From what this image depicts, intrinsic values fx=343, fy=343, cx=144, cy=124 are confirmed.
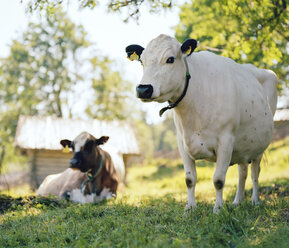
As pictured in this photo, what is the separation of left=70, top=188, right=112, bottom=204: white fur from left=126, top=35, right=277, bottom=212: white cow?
335 centimetres

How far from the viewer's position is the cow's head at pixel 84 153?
24.5 feet

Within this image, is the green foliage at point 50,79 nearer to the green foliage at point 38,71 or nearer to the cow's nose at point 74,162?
the green foliage at point 38,71

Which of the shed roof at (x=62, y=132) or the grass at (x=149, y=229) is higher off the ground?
the grass at (x=149, y=229)

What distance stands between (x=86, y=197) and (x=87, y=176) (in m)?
0.65

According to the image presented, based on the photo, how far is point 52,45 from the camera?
3056cm

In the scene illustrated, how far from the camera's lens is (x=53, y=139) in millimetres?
15664

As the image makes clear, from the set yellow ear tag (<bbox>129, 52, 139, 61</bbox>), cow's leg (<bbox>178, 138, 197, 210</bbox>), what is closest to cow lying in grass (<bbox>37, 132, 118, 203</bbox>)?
cow's leg (<bbox>178, 138, 197, 210</bbox>)

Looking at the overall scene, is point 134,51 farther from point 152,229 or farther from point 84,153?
point 84,153

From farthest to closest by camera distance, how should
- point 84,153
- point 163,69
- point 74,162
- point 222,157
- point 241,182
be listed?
point 84,153, point 74,162, point 241,182, point 222,157, point 163,69

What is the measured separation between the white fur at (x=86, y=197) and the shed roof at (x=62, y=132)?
6378mm

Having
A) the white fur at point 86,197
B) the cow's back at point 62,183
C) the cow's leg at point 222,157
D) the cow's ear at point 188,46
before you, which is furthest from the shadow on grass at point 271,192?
the cow's ear at point 188,46

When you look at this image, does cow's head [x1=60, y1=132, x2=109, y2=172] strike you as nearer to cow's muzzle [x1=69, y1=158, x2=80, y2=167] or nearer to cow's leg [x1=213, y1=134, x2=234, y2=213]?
cow's muzzle [x1=69, y1=158, x2=80, y2=167]

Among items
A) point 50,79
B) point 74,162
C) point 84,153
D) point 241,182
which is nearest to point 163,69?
point 241,182

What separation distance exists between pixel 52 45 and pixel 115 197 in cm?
2510
